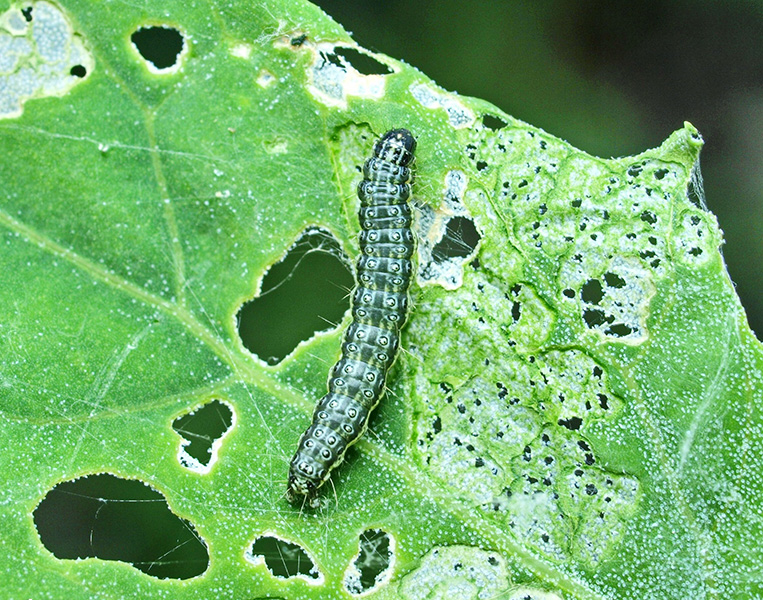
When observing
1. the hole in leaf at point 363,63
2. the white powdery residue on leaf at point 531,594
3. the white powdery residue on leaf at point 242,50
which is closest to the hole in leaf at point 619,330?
the white powdery residue on leaf at point 531,594

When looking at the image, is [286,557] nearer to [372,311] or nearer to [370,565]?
[370,565]

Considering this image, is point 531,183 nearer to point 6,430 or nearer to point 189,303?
point 189,303

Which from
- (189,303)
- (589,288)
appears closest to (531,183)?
(589,288)

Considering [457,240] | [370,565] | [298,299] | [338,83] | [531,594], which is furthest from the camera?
[298,299]

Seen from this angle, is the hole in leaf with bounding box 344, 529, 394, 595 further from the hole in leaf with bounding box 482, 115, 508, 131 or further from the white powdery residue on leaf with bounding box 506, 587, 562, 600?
the hole in leaf with bounding box 482, 115, 508, 131

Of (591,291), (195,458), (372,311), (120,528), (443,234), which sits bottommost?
(120,528)

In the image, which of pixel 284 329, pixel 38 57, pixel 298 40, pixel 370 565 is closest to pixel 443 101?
pixel 298 40

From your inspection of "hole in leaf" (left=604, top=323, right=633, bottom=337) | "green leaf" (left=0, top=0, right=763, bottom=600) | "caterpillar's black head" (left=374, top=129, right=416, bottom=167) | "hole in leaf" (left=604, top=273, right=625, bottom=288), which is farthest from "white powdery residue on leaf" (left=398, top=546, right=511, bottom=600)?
"caterpillar's black head" (left=374, top=129, right=416, bottom=167)
